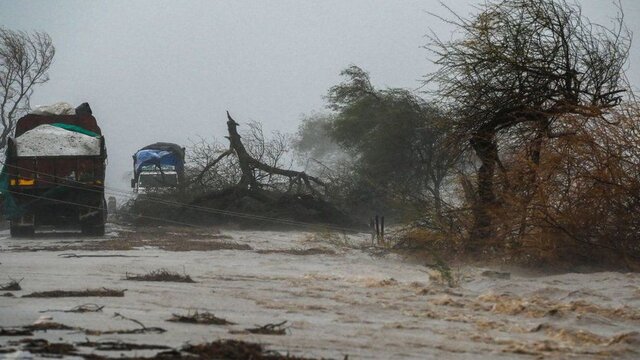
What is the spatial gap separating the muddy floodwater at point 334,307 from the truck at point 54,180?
25.3 ft

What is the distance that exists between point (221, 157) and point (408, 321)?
2340 cm

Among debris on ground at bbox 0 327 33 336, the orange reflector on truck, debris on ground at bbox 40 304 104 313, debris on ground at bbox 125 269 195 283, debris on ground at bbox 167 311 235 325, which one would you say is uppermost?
the orange reflector on truck

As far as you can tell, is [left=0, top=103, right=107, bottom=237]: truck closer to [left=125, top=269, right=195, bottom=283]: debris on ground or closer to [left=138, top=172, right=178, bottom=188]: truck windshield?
[left=138, top=172, right=178, bottom=188]: truck windshield

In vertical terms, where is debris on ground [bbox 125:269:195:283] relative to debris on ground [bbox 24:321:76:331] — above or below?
above

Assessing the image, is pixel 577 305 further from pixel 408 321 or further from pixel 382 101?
pixel 382 101

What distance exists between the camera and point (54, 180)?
2686cm

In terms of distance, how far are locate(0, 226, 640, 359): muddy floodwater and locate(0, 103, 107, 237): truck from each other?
25.3 feet

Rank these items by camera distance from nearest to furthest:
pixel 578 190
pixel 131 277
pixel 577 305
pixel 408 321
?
pixel 408 321, pixel 577 305, pixel 131 277, pixel 578 190

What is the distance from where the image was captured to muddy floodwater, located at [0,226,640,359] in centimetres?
798

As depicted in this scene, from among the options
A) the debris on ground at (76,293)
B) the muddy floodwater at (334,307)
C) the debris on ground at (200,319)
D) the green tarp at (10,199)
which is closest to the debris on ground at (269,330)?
the muddy floodwater at (334,307)

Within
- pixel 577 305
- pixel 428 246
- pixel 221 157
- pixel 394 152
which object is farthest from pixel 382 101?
pixel 577 305

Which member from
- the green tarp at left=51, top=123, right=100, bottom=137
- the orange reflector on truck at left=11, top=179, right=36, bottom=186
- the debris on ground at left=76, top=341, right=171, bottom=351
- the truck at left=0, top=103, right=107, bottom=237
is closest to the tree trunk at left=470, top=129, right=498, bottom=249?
the debris on ground at left=76, top=341, right=171, bottom=351

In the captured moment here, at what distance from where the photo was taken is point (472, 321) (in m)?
9.91

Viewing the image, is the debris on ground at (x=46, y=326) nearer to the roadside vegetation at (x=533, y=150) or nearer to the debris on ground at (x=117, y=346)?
the debris on ground at (x=117, y=346)
